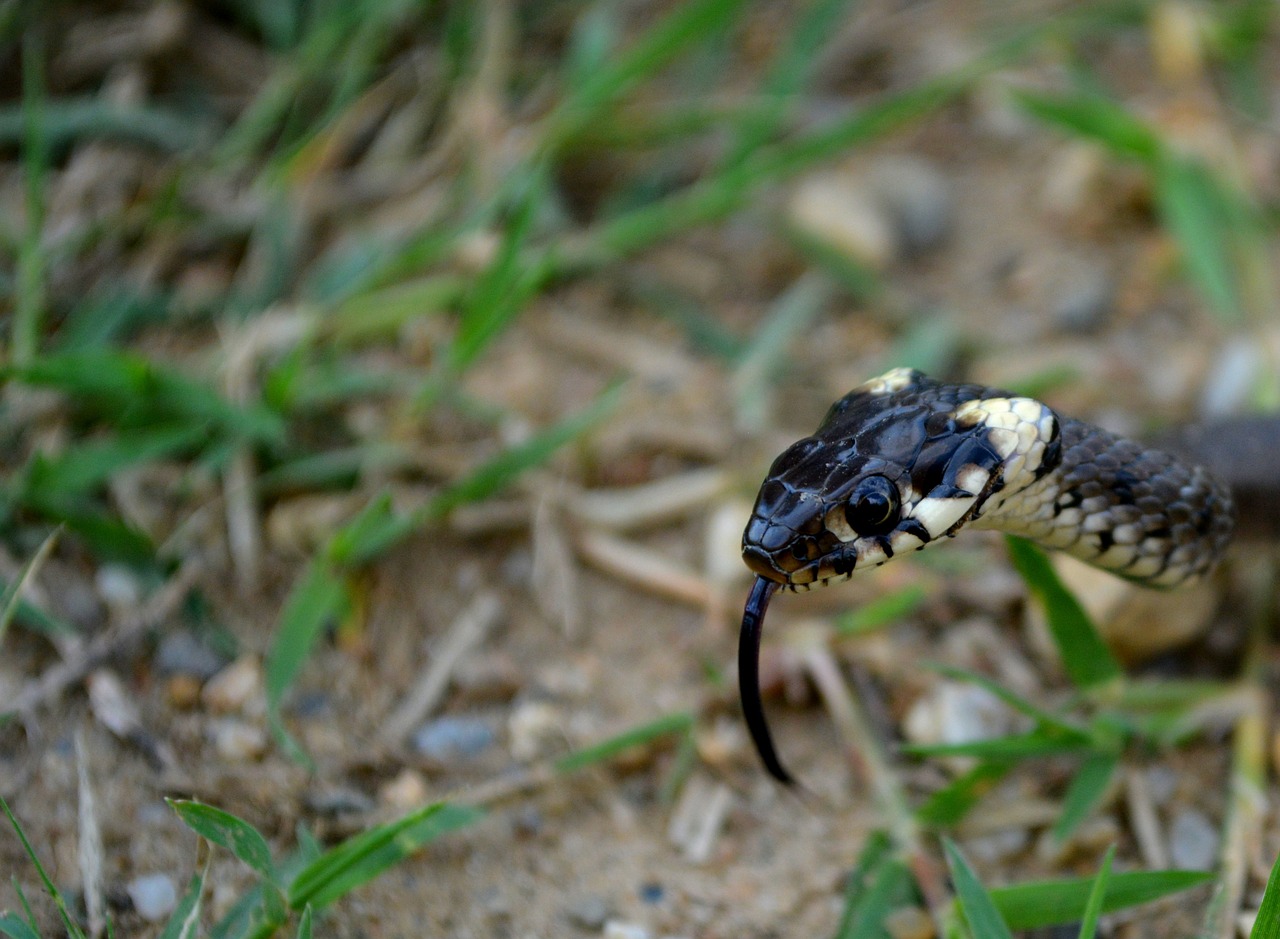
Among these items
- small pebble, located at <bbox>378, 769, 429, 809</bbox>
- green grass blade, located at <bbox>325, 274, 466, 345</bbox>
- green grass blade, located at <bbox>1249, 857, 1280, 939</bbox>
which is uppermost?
green grass blade, located at <bbox>325, 274, 466, 345</bbox>

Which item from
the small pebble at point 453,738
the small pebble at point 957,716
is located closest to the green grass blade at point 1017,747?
the small pebble at point 957,716

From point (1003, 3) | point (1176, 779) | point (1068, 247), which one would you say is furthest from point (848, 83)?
point (1176, 779)

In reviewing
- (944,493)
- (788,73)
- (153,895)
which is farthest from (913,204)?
(153,895)

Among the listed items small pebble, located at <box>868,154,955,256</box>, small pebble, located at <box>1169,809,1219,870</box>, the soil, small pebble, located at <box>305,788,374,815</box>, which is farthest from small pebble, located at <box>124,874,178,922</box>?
small pebble, located at <box>868,154,955,256</box>

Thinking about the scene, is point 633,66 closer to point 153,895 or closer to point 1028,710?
point 1028,710

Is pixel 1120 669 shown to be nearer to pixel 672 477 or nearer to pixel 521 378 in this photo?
pixel 672 477

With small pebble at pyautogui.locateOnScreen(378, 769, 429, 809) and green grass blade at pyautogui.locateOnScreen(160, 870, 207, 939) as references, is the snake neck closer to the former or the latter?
small pebble at pyautogui.locateOnScreen(378, 769, 429, 809)
